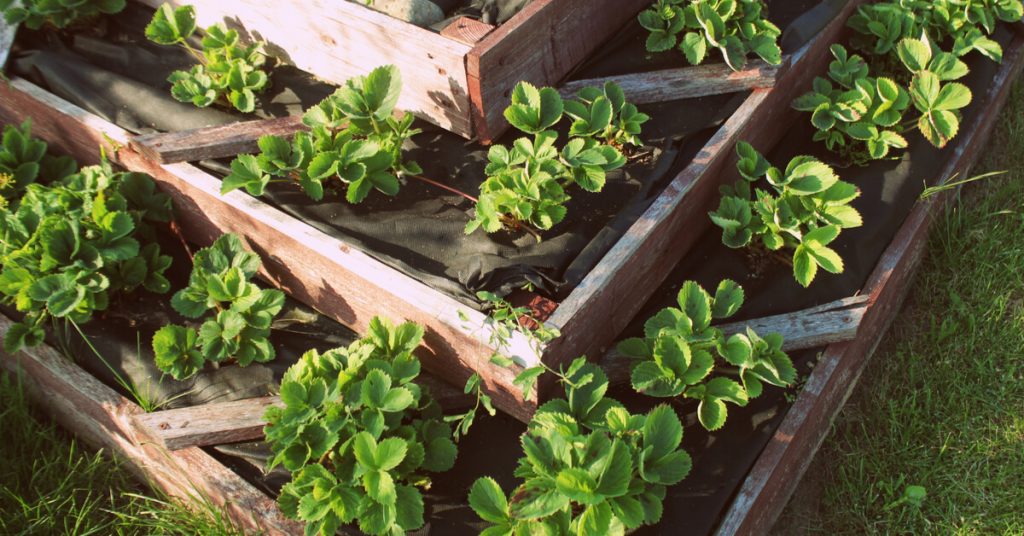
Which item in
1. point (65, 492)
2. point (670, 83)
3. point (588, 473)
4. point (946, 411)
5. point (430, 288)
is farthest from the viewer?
point (670, 83)

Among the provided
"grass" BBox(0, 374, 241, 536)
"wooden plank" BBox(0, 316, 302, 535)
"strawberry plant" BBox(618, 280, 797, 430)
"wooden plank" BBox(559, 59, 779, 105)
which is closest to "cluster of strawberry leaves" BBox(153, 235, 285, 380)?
"wooden plank" BBox(0, 316, 302, 535)

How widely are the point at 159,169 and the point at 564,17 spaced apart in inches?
63.9

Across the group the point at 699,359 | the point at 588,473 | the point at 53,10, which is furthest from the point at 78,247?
the point at 699,359

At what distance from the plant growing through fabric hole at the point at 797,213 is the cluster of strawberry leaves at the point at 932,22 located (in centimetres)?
97

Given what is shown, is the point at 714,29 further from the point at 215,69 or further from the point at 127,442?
the point at 127,442

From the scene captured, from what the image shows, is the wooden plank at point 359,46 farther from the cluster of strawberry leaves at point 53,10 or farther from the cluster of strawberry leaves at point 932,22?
the cluster of strawberry leaves at point 932,22

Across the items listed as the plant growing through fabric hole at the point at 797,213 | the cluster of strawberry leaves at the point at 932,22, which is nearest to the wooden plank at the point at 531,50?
the plant growing through fabric hole at the point at 797,213

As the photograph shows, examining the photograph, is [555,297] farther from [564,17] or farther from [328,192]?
[564,17]

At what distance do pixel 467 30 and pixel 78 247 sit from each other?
1517mm

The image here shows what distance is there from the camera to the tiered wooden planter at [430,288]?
2.56 metres

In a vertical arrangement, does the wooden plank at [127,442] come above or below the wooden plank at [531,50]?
below

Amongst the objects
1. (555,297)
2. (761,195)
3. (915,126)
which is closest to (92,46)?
(555,297)

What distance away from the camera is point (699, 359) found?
251 cm

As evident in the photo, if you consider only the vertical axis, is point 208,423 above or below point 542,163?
below
